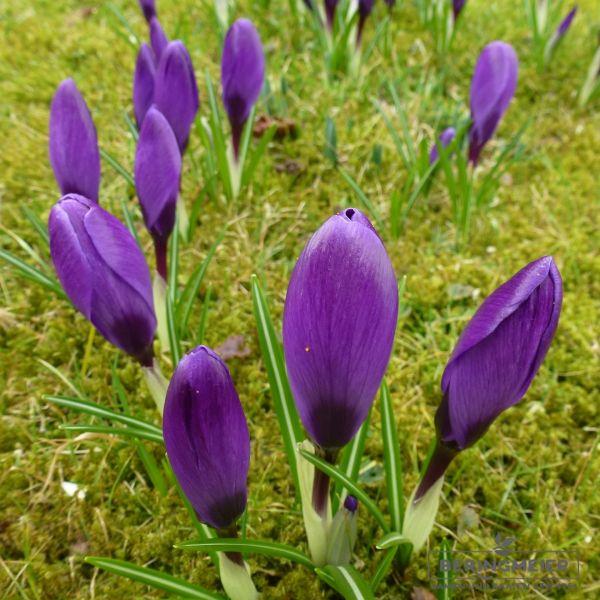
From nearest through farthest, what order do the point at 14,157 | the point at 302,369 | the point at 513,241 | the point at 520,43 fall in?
the point at 302,369, the point at 513,241, the point at 14,157, the point at 520,43

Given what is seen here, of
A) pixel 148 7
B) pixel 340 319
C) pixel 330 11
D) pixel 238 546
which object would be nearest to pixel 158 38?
pixel 148 7

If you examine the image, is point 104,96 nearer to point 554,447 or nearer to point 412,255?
point 412,255

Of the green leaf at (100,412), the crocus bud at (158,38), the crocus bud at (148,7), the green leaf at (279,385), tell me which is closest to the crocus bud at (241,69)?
the crocus bud at (158,38)

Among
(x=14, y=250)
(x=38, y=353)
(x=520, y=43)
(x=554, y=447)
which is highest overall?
(x=520, y=43)

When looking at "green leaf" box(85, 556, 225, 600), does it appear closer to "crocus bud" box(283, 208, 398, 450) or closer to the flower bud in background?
the flower bud in background

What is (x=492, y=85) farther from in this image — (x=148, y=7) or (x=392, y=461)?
(x=148, y=7)

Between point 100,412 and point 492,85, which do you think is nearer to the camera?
point 100,412

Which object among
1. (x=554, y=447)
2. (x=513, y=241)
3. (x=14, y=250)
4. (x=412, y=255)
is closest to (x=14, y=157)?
(x=14, y=250)
